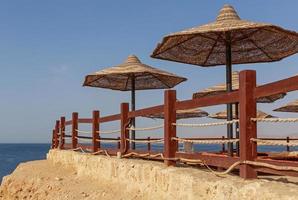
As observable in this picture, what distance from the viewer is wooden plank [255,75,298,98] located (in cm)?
455

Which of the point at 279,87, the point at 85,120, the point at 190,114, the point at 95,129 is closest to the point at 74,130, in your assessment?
the point at 85,120

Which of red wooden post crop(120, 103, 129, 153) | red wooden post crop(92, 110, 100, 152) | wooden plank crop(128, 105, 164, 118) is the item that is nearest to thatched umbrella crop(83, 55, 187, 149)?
red wooden post crop(92, 110, 100, 152)

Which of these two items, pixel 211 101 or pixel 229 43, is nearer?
pixel 211 101

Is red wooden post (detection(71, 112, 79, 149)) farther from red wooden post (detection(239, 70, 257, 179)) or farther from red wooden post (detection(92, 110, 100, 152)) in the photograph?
red wooden post (detection(239, 70, 257, 179))

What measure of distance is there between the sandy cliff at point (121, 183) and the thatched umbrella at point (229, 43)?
1616mm

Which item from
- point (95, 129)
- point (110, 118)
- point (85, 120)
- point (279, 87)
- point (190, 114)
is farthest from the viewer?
point (190, 114)

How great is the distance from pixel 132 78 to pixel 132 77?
0.14ft

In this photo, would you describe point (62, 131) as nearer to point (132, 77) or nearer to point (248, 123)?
point (132, 77)

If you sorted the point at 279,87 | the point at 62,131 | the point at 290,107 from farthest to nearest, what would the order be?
the point at 62,131
the point at 290,107
the point at 279,87

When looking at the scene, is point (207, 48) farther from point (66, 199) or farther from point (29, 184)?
point (29, 184)

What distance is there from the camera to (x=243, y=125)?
5277 millimetres

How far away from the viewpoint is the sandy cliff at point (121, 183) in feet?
16.4

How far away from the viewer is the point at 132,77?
1348 centimetres

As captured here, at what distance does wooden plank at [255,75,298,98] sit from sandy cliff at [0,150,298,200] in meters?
0.99
